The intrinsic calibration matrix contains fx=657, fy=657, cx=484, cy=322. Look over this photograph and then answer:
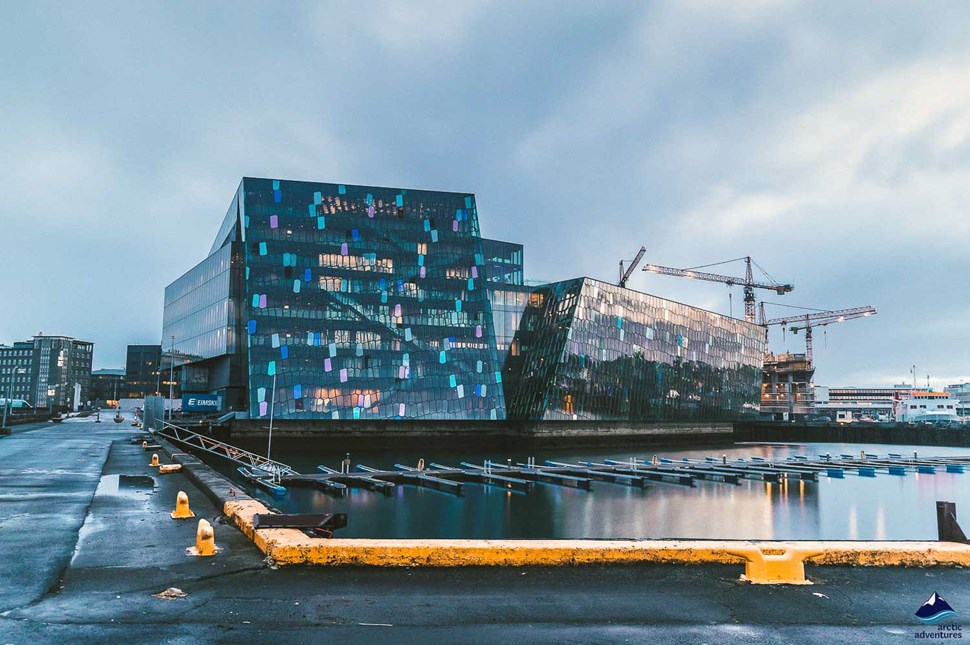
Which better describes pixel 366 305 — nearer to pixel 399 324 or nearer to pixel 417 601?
pixel 399 324

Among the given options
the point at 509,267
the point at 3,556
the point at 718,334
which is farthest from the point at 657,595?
the point at 718,334

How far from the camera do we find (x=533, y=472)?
49500 millimetres

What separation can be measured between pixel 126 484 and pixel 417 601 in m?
19.6

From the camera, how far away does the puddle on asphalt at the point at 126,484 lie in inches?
861

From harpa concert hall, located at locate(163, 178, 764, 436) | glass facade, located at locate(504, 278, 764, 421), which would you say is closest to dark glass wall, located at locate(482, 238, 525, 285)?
harpa concert hall, located at locate(163, 178, 764, 436)

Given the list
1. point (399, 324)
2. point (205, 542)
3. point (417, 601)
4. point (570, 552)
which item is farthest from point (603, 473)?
point (417, 601)

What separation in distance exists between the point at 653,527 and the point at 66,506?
24393mm

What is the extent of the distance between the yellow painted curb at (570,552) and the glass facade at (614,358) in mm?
73343

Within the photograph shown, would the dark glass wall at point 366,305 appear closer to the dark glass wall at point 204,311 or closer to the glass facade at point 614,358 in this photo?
the glass facade at point 614,358

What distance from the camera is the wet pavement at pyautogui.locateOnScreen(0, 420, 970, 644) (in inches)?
307

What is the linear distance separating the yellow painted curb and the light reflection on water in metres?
15.7

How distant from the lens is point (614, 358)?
92000 millimetres

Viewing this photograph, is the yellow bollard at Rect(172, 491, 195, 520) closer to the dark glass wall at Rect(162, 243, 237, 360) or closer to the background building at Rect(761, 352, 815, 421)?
the dark glass wall at Rect(162, 243, 237, 360)

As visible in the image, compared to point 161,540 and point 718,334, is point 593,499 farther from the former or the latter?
point 718,334
